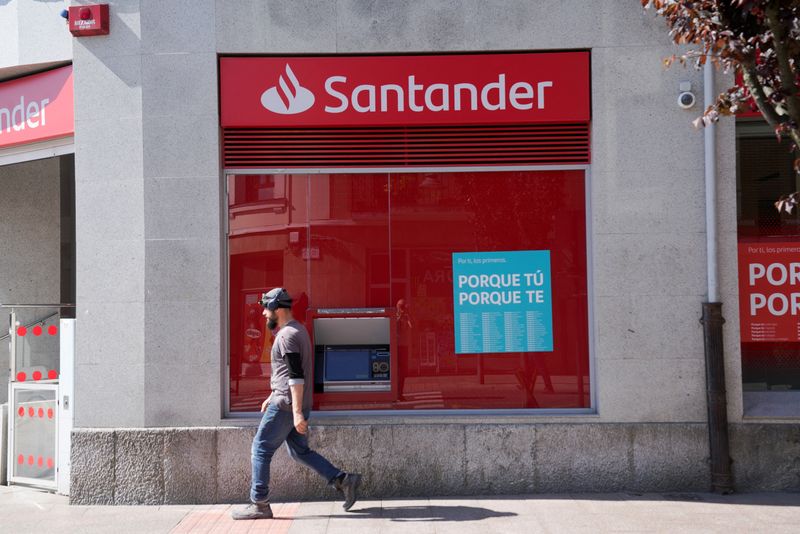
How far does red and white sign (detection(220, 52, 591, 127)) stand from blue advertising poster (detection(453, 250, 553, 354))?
1.32 meters

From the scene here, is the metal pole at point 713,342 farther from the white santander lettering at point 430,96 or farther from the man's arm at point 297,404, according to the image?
the man's arm at point 297,404

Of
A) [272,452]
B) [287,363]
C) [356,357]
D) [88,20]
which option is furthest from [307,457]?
[88,20]

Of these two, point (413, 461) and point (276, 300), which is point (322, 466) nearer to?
point (413, 461)

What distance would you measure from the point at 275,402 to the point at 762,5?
4.47 meters

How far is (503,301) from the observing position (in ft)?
24.8

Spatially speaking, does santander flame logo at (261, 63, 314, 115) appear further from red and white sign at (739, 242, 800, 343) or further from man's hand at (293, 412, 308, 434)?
red and white sign at (739, 242, 800, 343)

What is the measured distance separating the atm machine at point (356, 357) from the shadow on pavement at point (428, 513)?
1.08 meters

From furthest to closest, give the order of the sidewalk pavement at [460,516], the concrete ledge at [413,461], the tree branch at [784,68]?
the concrete ledge at [413,461]
the sidewalk pavement at [460,516]
the tree branch at [784,68]

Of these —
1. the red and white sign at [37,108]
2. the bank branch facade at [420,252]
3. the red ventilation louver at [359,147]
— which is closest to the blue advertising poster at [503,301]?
the bank branch facade at [420,252]

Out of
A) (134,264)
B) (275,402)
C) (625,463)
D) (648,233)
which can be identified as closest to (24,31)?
(134,264)

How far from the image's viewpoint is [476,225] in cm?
758

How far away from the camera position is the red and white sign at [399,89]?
293 inches

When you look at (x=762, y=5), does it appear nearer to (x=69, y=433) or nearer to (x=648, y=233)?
(x=648, y=233)

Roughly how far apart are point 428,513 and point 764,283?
12.6 feet
